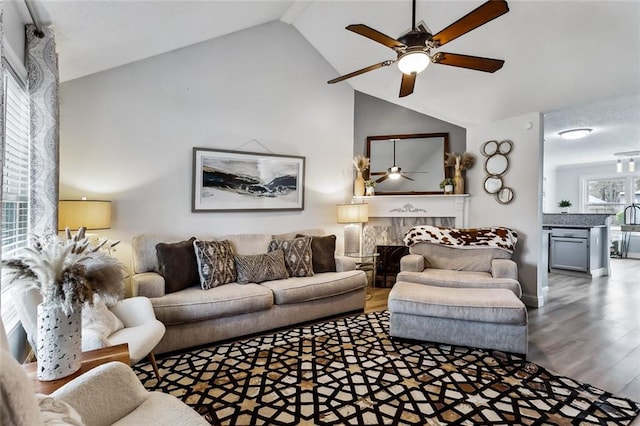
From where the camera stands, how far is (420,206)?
15.8 feet

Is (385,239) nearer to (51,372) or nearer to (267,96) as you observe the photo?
(267,96)

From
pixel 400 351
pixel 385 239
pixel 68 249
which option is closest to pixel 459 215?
pixel 385 239

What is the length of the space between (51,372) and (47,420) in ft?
2.28

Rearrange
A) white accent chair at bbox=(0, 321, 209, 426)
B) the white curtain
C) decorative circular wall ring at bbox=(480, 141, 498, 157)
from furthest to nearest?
decorative circular wall ring at bbox=(480, 141, 498, 157) → the white curtain → white accent chair at bbox=(0, 321, 209, 426)

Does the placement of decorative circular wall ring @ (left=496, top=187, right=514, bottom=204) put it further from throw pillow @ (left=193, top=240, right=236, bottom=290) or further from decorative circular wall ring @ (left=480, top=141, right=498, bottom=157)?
throw pillow @ (left=193, top=240, right=236, bottom=290)

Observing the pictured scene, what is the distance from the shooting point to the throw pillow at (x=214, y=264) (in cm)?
313

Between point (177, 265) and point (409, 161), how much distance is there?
11.3ft

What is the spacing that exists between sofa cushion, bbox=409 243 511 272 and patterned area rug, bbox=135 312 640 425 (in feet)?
4.91

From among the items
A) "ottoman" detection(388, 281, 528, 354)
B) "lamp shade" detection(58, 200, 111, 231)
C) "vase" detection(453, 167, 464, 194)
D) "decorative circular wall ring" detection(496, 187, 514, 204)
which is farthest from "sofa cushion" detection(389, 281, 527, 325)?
"lamp shade" detection(58, 200, 111, 231)

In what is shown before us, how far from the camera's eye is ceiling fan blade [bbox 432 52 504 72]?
96.3 inches

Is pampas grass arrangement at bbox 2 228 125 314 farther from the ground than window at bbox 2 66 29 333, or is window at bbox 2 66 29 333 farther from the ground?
window at bbox 2 66 29 333

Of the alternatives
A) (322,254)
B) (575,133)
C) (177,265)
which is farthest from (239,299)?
(575,133)

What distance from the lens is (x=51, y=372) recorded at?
145 cm

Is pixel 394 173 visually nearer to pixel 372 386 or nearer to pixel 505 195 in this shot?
pixel 505 195
